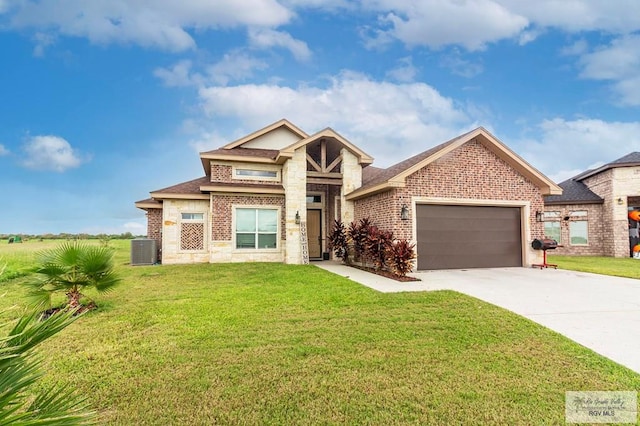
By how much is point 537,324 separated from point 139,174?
1681 centimetres

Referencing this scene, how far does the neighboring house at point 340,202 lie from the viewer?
10.8 meters

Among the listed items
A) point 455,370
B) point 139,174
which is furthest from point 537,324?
point 139,174

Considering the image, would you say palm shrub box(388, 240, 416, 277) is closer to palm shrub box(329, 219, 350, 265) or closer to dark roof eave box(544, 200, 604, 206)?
palm shrub box(329, 219, 350, 265)

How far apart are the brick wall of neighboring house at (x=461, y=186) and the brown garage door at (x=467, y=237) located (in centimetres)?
53

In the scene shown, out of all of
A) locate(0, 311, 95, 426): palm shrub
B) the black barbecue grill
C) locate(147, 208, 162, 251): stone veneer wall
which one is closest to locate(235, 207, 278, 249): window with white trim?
locate(147, 208, 162, 251): stone veneer wall

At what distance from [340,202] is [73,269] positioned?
10341 millimetres

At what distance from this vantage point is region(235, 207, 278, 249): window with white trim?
13.5 meters

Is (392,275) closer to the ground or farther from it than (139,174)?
closer to the ground

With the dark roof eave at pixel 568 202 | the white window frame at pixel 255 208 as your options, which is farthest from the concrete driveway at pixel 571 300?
the dark roof eave at pixel 568 202

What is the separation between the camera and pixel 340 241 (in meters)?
13.4

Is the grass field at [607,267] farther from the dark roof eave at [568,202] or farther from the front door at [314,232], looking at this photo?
the front door at [314,232]

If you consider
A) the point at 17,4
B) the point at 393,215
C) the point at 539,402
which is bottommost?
the point at 539,402

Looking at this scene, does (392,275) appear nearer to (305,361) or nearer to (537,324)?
(537,324)

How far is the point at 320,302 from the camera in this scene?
20.5ft
